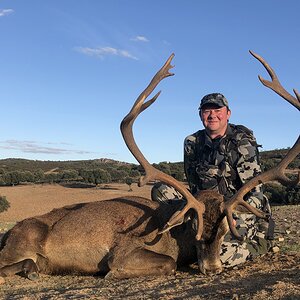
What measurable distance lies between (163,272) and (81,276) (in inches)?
50.0

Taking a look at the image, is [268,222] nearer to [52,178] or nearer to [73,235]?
[73,235]

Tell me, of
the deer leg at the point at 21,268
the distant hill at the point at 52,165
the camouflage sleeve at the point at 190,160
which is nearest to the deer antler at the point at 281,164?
the camouflage sleeve at the point at 190,160

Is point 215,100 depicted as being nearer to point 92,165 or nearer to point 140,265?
point 140,265

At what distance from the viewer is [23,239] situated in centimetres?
709

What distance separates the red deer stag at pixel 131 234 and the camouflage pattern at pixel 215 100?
1.66m

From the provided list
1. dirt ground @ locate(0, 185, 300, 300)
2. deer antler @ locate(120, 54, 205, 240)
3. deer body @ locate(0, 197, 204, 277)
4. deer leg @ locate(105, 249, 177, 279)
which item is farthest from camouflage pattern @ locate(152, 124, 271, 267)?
deer leg @ locate(105, 249, 177, 279)

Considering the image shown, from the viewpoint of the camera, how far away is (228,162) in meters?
8.13

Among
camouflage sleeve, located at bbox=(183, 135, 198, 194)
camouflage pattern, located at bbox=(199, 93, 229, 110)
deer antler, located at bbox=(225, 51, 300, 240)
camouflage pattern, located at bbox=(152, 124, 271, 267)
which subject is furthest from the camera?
camouflage sleeve, located at bbox=(183, 135, 198, 194)

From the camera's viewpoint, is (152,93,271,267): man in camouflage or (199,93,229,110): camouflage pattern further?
(199,93,229,110): camouflage pattern

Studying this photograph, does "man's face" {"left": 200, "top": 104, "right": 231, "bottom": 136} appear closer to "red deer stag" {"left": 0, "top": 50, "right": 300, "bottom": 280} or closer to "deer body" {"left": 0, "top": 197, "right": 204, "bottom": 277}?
"red deer stag" {"left": 0, "top": 50, "right": 300, "bottom": 280}

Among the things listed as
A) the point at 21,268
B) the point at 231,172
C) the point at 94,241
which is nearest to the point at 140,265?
the point at 94,241

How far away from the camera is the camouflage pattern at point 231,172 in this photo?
24.1 ft

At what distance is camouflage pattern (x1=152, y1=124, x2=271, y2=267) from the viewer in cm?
733

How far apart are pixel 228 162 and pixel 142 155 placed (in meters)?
1.92
